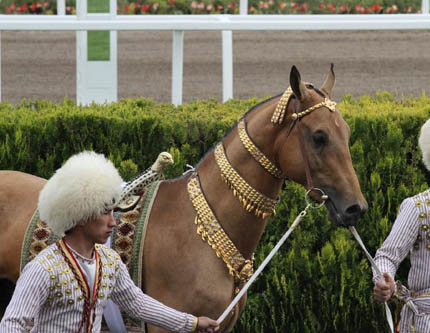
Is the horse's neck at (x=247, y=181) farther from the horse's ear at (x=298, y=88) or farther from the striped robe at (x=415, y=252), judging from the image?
the striped robe at (x=415, y=252)

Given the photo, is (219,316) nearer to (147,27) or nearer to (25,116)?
(25,116)

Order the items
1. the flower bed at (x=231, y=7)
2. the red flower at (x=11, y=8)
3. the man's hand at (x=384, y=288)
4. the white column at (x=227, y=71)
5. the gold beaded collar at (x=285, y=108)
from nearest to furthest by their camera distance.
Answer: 1. the man's hand at (x=384, y=288)
2. the gold beaded collar at (x=285, y=108)
3. the white column at (x=227, y=71)
4. the flower bed at (x=231, y=7)
5. the red flower at (x=11, y=8)

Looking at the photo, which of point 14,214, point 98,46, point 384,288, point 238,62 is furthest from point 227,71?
point 238,62

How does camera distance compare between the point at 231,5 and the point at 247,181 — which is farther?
the point at 231,5

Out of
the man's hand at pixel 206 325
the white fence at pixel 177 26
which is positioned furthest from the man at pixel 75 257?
the white fence at pixel 177 26

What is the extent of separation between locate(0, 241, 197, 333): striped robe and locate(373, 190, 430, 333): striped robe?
4.11ft

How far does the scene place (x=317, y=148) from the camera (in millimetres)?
5105

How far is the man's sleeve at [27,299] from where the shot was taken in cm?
414

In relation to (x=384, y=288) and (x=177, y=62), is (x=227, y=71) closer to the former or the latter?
(x=177, y=62)

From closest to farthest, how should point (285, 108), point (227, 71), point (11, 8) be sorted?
point (285, 108), point (227, 71), point (11, 8)

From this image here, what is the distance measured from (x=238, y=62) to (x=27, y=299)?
10.9m

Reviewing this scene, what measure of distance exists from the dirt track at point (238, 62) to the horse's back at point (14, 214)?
6781 mm

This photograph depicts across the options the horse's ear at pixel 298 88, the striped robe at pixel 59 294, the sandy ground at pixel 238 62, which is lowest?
the sandy ground at pixel 238 62

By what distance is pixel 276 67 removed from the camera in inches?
571
